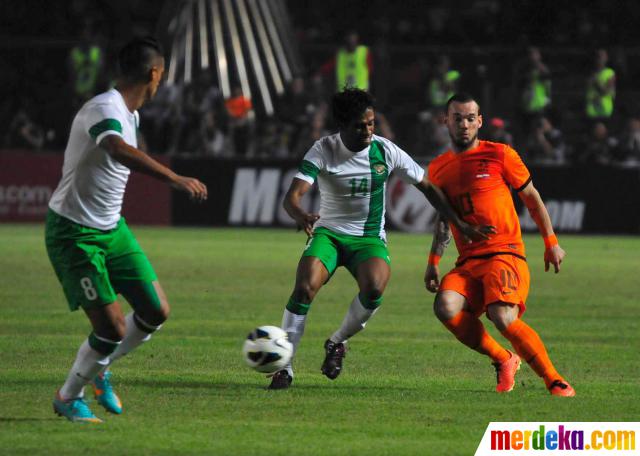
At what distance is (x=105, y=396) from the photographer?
27.1 feet

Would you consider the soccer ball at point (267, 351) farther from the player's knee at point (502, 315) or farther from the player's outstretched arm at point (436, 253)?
the player's knee at point (502, 315)

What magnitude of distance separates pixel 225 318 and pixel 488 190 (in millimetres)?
4884

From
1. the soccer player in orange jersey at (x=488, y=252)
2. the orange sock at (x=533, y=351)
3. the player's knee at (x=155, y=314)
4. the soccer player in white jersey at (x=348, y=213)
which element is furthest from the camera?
the soccer player in white jersey at (x=348, y=213)

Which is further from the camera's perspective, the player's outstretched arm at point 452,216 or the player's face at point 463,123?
the player's face at point 463,123

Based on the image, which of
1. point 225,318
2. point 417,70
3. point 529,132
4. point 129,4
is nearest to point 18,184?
point 129,4

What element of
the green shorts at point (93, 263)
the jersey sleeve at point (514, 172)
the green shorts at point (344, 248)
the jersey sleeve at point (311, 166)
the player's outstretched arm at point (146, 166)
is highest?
the player's outstretched arm at point (146, 166)

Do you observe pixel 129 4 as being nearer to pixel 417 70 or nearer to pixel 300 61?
pixel 300 61

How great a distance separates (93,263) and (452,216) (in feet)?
8.87

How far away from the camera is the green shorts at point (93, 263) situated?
7.93 metres

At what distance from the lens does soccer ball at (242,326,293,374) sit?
365 inches

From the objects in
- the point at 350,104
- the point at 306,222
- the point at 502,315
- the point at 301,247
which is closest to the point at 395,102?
the point at 301,247

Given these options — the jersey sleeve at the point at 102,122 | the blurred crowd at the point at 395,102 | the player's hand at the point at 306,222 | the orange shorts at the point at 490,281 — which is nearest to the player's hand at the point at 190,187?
the jersey sleeve at the point at 102,122

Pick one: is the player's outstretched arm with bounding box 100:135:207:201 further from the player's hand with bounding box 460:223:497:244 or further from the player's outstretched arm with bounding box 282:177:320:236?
the player's hand with bounding box 460:223:497:244

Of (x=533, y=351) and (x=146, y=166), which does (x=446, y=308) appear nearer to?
(x=533, y=351)
